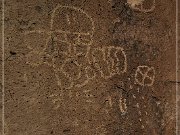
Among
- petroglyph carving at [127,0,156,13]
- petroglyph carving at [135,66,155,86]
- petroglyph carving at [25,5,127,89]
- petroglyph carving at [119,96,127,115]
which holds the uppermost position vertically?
petroglyph carving at [127,0,156,13]

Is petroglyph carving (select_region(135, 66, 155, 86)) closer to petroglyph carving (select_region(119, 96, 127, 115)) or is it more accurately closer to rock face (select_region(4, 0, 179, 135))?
rock face (select_region(4, 0, 179, 135))

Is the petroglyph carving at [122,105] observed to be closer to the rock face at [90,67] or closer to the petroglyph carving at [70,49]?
the rock face at [90,67]

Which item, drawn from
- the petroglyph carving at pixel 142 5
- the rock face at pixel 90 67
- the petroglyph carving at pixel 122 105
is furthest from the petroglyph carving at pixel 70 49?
the petroglyph carving at pixel 142 5

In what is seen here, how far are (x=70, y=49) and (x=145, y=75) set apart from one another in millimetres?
670

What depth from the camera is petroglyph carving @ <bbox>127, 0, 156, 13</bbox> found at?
2.94m

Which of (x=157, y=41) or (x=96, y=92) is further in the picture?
(x=157, y=41)

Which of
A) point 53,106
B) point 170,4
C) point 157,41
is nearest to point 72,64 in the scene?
point 53,106

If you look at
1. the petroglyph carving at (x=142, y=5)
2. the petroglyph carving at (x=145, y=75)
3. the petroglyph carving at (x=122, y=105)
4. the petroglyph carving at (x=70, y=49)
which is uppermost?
the petroglyph carving at (x=142, y=5)

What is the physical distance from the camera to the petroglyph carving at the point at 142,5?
2940mm

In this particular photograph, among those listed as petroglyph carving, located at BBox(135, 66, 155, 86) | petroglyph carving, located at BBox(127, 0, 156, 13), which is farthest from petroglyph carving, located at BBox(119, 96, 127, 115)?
petroglyph carving, located at BBox(127, 0, 156, 13)

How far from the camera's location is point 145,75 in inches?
118

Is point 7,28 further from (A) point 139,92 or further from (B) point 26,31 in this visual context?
(A) point 139,92

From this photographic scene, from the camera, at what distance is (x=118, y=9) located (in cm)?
288

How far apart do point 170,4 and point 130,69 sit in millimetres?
639
